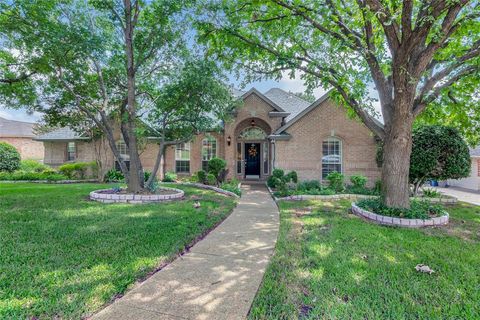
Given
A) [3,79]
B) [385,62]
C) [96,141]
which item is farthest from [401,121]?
[96,141]

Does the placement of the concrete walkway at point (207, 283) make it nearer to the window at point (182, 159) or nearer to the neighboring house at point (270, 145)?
the neighboring house at point (270, 145)

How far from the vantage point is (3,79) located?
31.2 feet

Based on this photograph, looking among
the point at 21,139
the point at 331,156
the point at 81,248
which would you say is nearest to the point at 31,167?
the point at 21,139

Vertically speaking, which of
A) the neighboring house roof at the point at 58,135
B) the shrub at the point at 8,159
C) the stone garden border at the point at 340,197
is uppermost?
the neighboring house roof at the point at 58,135

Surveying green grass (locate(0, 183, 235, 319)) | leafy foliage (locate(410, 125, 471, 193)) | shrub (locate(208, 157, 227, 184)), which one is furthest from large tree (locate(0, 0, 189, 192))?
leafy foliage (locate(410, 125, 471, 193))

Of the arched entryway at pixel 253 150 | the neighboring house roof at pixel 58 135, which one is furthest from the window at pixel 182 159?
the neighboring house roof at pixel 58 135

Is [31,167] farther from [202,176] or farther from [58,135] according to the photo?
[202,176]

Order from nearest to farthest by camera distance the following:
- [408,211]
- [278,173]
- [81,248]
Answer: [81,248]
[408,211]
[278,173]

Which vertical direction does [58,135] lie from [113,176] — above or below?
→ above

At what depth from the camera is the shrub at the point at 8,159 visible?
56.7 feet

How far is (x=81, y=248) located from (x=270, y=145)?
1235 centimetres

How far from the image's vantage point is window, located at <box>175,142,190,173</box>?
1611 cm

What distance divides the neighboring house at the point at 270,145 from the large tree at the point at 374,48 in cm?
431

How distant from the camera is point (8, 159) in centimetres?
1750
